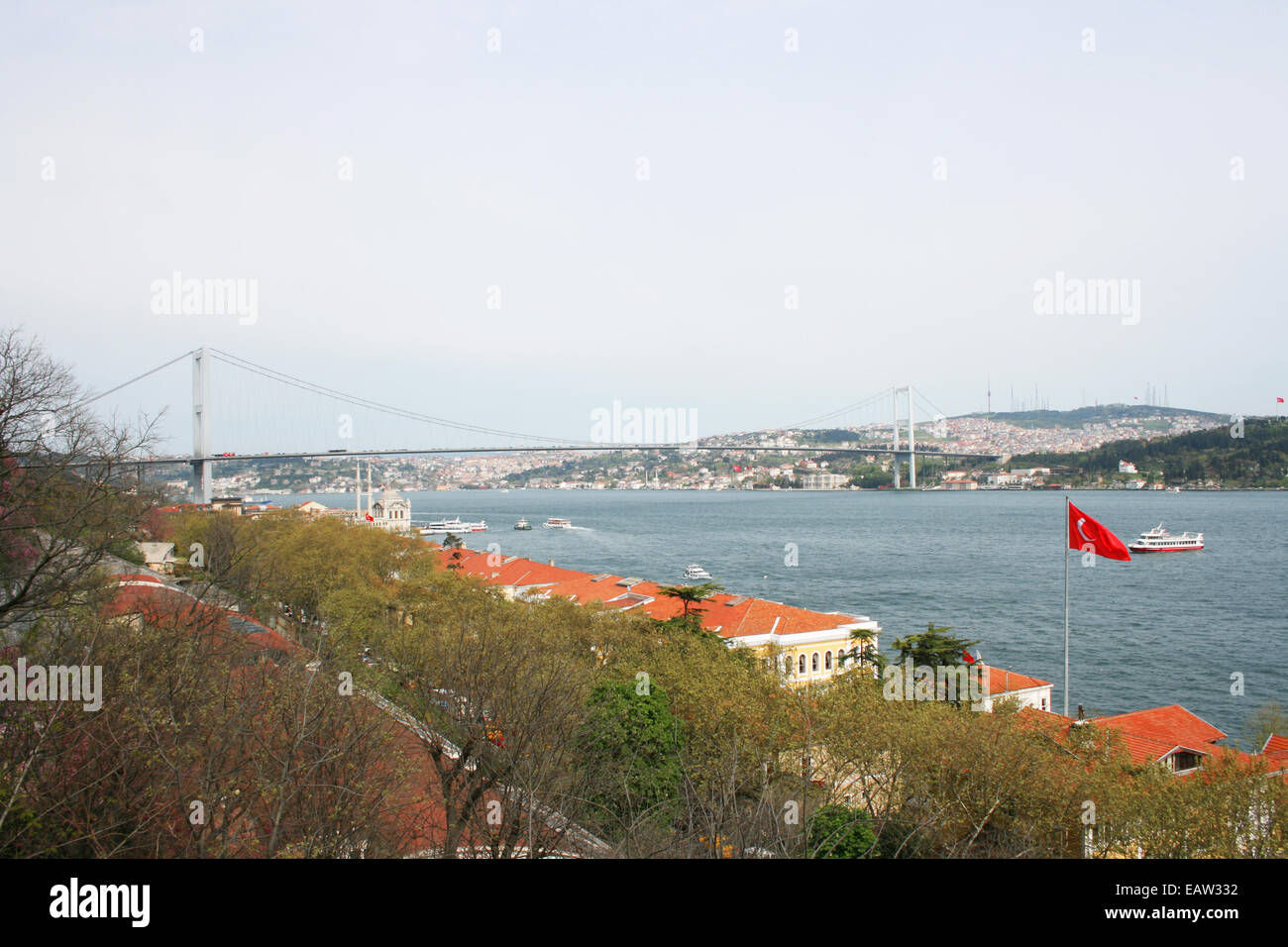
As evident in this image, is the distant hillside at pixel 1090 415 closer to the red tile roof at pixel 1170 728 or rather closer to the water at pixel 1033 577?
the water at pixel 1033 577

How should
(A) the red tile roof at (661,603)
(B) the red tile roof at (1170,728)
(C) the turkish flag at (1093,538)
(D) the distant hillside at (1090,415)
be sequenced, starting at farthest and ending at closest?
(D) the distant hillside at (1090,415) → (A) the red tile roof at (661,603) → (B) the red tile roof at (1170,728) → (C) the turkish flag at (1093,538)

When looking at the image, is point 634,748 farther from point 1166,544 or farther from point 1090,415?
point 1090,415

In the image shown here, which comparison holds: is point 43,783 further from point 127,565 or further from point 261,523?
point 261,523

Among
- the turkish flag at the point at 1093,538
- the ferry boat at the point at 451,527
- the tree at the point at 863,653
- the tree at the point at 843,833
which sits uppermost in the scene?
the turkish flag at the point at 1093,538

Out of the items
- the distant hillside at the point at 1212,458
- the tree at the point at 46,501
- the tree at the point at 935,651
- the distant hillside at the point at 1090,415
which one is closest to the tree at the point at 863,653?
the tree at the point at 935,651

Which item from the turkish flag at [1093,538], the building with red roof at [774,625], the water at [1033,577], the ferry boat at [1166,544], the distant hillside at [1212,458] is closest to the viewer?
the turkish flag at [1093,538]

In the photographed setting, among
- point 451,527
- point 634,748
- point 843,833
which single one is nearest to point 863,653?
point 634,748
